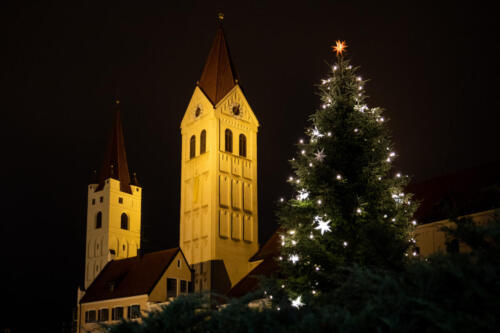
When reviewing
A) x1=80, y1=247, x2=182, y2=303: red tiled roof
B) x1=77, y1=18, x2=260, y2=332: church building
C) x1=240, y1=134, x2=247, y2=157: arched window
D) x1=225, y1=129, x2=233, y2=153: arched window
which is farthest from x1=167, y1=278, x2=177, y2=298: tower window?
x1=240, y1=134, x2=247, y2=157: arched window

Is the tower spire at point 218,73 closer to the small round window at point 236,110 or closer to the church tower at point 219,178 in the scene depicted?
the church tower at point 219,178

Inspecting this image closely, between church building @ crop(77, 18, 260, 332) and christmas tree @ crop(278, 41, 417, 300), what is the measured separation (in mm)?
28588

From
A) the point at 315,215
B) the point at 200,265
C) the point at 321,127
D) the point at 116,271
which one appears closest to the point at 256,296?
the point at 315,215

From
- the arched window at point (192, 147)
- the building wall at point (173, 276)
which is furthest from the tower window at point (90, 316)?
the arched window at point (192, 147)

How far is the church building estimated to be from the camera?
45656 millimetres

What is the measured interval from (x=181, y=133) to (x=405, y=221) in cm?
3792

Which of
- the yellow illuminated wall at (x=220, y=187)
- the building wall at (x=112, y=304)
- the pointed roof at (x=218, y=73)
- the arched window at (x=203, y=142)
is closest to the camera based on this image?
the building wall at (x=112, y=304)

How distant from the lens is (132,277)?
1848 inches

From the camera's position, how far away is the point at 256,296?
25.1ft

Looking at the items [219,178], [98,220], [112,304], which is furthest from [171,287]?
[98,220]

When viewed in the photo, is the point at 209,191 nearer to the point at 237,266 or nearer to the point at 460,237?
the point at 237,266

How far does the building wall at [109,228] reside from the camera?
68562 millimetres

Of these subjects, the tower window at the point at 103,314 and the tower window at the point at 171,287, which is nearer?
the tower window at the point at 171,287

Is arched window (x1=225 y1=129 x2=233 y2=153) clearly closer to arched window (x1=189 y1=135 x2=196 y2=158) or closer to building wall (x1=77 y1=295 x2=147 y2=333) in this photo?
arched window (x1=189 y1=135 x2=196 y2=158)
